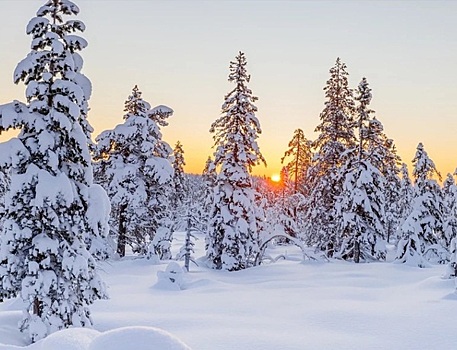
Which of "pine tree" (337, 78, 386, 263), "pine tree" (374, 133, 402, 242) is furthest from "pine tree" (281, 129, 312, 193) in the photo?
"pine tree" (337, 78, 386, 263)

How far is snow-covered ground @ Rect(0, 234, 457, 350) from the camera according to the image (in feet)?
35.2

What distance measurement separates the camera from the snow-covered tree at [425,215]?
30766mm

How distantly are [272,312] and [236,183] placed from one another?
12.9 m

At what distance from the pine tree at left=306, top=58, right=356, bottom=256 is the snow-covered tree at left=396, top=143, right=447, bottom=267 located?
467 cm

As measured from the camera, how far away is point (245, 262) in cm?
2808

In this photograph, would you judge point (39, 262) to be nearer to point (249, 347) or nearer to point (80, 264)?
point (80, 264)

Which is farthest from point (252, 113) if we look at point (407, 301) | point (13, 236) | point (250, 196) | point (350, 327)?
point (13, 236)

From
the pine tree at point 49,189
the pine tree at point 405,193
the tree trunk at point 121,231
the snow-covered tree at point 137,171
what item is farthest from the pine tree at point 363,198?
the pine tree at point 405,193

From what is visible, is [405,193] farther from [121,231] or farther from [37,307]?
[37,307]

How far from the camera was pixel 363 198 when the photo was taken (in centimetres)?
2842

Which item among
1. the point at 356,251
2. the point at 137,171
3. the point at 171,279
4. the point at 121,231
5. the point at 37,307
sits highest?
the point at 137,171

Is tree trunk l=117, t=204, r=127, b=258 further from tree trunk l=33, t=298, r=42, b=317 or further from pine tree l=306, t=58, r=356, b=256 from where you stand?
tree trunk l=33, t=298, r=42, b=317

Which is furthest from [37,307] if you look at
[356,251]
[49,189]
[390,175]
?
[390,175]

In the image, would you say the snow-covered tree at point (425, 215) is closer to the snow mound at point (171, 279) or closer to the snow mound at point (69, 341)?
the snow mound at point (171, 279)
